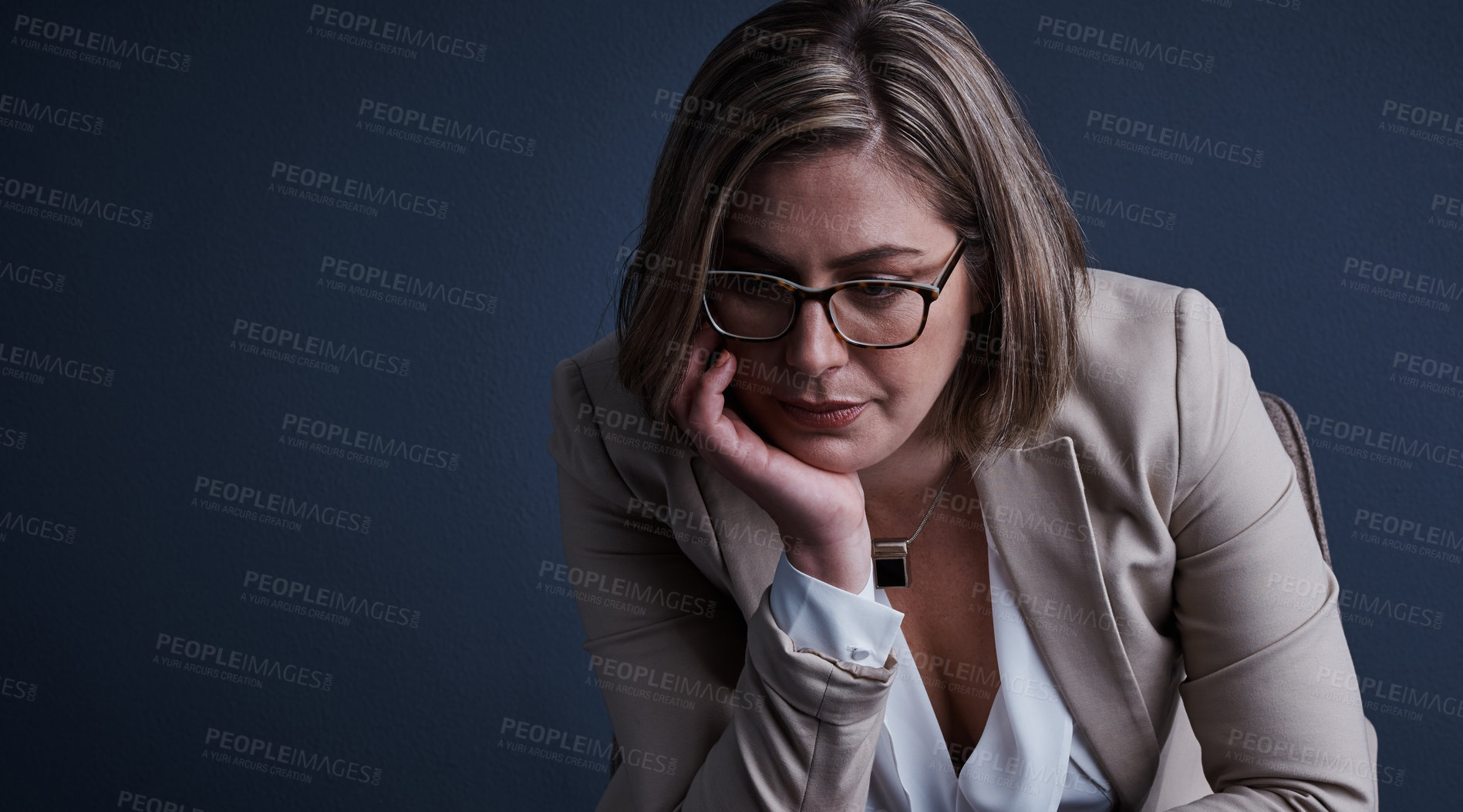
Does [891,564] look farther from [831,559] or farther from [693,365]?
[693,365]

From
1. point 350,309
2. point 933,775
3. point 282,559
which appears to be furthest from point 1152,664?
point 282,559

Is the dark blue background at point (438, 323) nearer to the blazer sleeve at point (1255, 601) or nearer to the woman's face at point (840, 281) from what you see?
the blazer sleeve at point (1255, 601)

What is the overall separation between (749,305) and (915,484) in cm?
41

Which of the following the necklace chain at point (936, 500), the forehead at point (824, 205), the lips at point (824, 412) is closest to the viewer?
the forehead at point (824, 205)

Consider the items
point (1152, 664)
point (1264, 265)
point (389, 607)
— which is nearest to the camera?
point (1152, 664)

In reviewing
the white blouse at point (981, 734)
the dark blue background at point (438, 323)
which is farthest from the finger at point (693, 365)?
the dark blue background at point (438, 323)

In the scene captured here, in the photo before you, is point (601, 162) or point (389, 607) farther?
point (389, 607)

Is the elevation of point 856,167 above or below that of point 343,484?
above

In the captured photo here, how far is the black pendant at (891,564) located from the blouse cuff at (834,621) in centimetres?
18

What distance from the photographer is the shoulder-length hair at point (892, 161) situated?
1.06m

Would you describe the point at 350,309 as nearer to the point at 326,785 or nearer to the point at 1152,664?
the point at 326,785

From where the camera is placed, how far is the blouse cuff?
3.90ft

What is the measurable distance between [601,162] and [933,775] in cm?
132

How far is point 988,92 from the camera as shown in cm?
114
